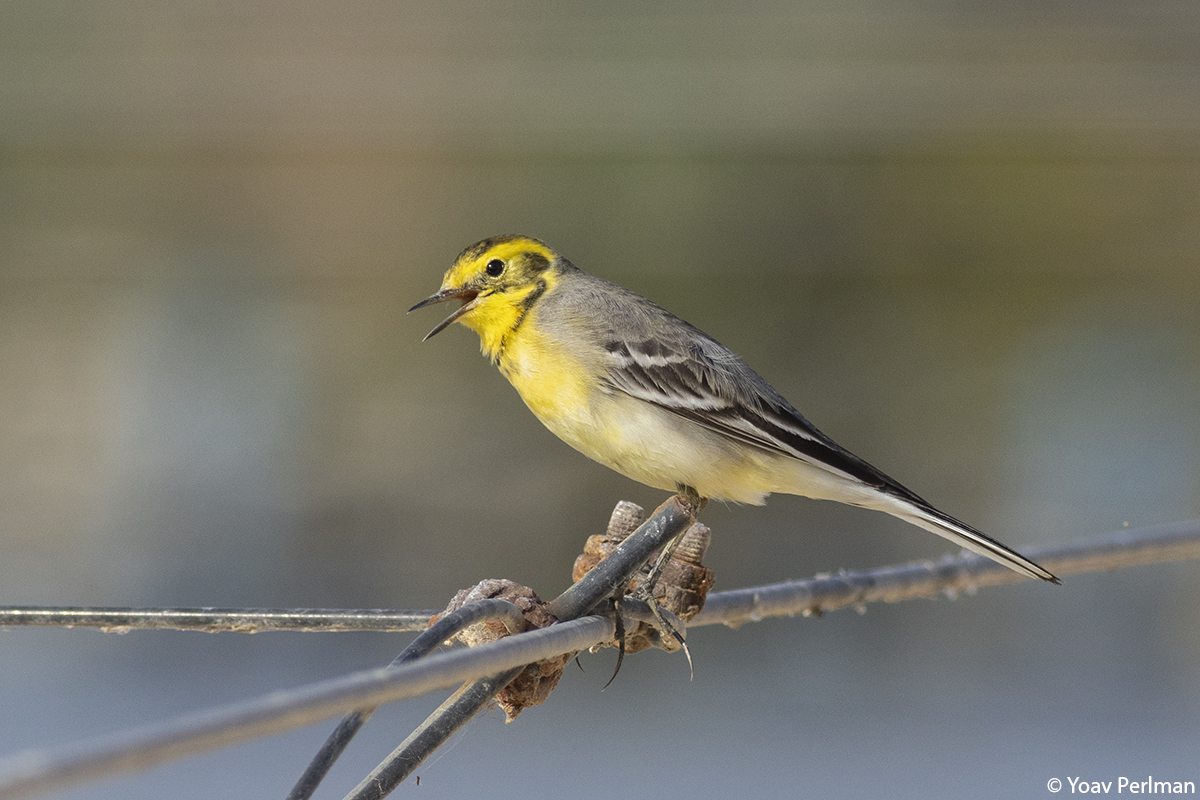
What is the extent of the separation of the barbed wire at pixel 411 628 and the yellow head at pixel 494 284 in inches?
24.6

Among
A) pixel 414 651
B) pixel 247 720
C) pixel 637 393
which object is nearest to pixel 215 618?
pixel 414 651

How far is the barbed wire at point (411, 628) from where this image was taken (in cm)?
64

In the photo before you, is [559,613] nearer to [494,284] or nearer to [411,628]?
[411,628]

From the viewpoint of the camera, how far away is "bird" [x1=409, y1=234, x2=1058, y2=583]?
1.93m

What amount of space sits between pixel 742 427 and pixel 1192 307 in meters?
5.01

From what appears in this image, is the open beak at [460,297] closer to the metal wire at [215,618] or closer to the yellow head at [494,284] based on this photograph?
the yellow head at [494,284]

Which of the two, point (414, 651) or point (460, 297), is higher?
point (460, 297)

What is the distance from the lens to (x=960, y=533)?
1.78 metres

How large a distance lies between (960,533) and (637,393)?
1.65 ft

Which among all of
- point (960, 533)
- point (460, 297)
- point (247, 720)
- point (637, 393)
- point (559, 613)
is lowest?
point (247, 720)

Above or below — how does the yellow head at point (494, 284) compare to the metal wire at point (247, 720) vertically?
above

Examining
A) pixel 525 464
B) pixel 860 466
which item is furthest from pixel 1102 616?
pixel 860 466

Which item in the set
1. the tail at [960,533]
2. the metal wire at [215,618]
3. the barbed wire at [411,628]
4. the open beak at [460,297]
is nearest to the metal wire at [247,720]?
the barbed wire at [411,628]

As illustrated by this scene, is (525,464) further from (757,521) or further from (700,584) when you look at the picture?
(700,584)
